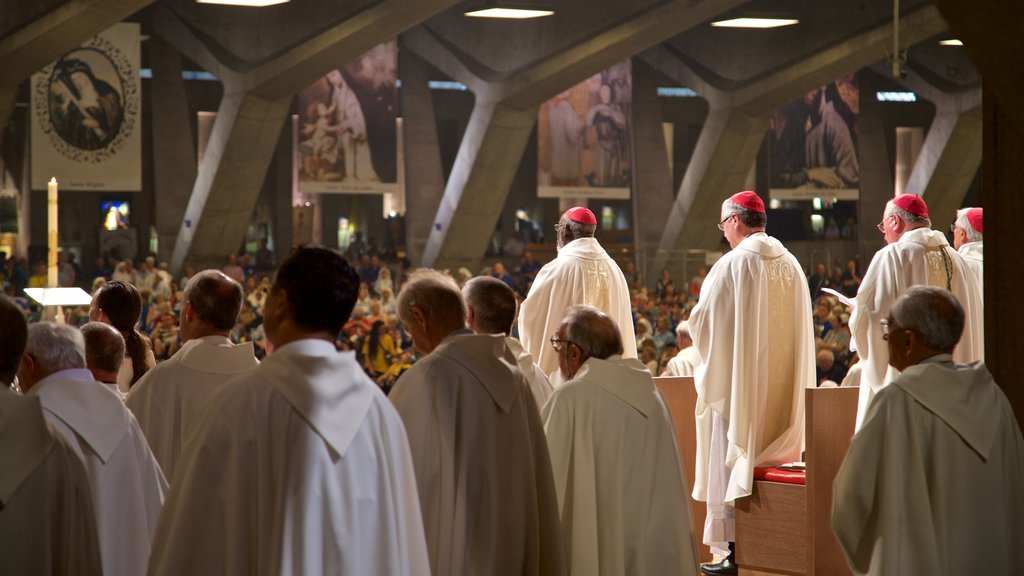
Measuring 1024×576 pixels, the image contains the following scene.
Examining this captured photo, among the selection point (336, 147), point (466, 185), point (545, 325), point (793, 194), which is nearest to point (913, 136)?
point (793, 194)

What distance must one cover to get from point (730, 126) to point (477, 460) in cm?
2073

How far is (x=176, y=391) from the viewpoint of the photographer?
189 inches

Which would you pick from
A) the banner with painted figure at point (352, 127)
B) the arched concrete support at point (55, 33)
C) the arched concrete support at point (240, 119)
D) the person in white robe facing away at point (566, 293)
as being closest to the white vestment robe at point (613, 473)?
the person in white robe facing away at point (566, 293)

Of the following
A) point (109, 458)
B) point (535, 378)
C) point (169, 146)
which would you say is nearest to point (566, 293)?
point (535, 378)

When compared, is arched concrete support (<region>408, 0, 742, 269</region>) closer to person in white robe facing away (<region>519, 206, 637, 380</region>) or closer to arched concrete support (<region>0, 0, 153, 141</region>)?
arched concrete support (<region>0, 0, 153, 141</region>)

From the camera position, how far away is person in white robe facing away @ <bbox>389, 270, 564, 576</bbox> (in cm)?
400

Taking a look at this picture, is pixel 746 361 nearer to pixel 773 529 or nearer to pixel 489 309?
pixel 773 529

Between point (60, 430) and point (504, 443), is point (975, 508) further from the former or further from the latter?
point (60, 430)

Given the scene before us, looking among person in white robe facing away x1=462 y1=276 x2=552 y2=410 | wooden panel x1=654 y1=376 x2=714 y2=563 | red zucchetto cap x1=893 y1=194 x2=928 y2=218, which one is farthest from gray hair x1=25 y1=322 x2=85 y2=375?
red zucchetto cap x1=893 y1=194 x2=928 y2=218

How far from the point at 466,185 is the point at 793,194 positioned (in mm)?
6223

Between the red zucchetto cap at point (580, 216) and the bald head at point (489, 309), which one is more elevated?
the red zucchetto cap at point (580, 216)

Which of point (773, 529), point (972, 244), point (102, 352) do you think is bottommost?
point (773, 529)

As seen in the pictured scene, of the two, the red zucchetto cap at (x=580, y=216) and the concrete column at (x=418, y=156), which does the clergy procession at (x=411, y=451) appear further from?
the concrete column at (x=418, y=156)

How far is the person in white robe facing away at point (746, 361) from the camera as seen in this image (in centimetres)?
716
